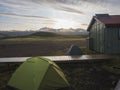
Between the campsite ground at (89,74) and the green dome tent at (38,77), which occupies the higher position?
the green dome tent at (38,77)

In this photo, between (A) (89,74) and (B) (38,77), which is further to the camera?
(A) (89,74)

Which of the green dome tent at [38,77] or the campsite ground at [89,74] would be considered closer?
the green dome tent at [38,77]

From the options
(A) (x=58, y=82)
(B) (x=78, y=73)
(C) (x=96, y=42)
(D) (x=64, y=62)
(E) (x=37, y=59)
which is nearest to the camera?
(A) (x=58, y=82)

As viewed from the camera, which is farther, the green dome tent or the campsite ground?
the campsite ground

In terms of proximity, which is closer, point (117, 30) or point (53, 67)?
point (53, 67)

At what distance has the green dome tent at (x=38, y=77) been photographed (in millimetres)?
10199

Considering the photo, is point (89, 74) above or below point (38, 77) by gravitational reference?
below

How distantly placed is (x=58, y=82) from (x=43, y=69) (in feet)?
2.94

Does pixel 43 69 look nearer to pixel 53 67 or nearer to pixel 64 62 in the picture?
pixel 53 67

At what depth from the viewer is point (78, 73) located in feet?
48.7

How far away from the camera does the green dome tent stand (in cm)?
1020

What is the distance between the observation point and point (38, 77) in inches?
411

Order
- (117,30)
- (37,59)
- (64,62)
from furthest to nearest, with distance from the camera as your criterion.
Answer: (117,30), (64,62), (37,59)

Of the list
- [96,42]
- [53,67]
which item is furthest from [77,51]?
[53,67]
